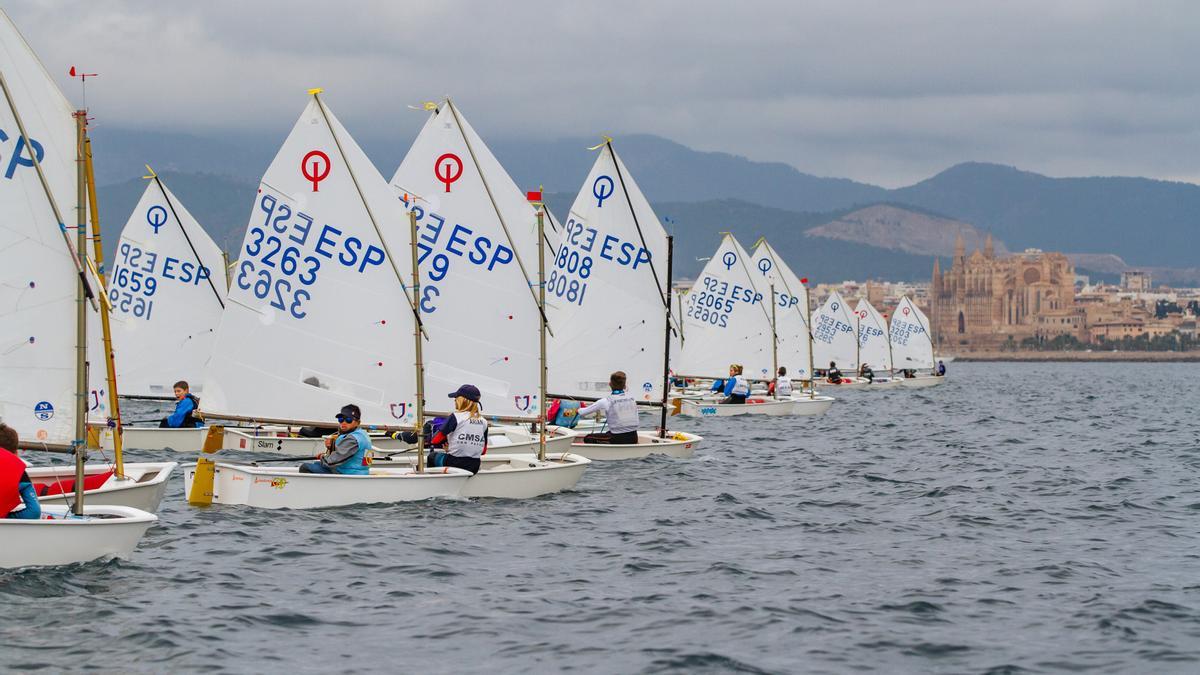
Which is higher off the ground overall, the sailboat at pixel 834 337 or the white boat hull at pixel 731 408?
the sailboat at pixel 834 337

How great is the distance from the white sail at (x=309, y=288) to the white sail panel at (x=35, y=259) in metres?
6.03

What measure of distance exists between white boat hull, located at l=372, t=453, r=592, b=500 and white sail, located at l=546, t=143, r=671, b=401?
8399mm

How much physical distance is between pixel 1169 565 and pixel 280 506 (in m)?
11.8

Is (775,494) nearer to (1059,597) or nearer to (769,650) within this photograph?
(1059,597)

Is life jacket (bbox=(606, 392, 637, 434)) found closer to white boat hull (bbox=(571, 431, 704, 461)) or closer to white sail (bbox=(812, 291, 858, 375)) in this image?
white boat hull (bbox=(571, 431, 704, 461))

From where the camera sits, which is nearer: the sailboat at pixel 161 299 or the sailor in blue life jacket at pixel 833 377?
the sailboat at pixel 161 299

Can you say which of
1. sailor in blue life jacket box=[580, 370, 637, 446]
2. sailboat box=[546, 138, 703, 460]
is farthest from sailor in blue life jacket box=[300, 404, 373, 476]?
sailboat box=[546, 138, 703, 460]

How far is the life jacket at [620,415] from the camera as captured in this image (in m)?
30.1

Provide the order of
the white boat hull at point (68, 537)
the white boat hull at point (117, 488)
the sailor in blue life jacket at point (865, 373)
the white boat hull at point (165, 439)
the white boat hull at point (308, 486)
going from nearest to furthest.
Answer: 1. the white boat hull at point (68, 537)
2. the white boat hull at point (117, 488)
3. the white boat hull at point (308, 486)
4. the white boat hull at point (165, 439)
5. the sailor in blue life jacket at point (865, 373)

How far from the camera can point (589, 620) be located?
49.3ft

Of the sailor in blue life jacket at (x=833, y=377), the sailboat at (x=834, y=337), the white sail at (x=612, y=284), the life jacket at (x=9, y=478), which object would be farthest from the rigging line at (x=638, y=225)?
the sailboat at (x=834, y=337)

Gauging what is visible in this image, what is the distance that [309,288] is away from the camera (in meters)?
23.6

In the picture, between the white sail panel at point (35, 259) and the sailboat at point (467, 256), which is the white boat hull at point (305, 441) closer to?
the sailboat at point (467, 256)

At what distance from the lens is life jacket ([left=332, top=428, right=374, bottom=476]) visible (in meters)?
21.6
